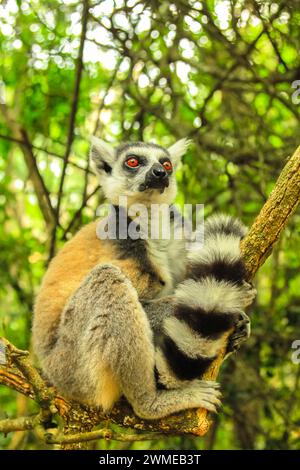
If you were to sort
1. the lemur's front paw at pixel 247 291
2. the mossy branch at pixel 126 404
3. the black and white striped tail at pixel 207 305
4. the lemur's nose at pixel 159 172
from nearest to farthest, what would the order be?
the mossy branch at pixel 126 404
the black and white striped tail at pixel 207 305
the lemur's front paw at pixel 247 291
the lemur's nose at pixel 159 172

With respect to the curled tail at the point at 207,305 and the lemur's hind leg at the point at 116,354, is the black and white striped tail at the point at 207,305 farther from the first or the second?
the lemur's hind leg at the point at 116,354

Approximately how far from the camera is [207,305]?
138 inches

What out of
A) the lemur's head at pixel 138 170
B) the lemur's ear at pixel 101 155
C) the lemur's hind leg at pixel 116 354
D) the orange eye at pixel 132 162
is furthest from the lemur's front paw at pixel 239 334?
the lemur's ear at pixel 101 155

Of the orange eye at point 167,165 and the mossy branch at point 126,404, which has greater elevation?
the orange eye at point 167,165

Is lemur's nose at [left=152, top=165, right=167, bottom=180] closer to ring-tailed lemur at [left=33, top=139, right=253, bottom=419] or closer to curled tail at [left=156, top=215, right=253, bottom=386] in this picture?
ring-tailed lemur at [left=33, top=139, right=253, bottom=419]

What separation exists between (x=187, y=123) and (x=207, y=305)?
12.9 ft

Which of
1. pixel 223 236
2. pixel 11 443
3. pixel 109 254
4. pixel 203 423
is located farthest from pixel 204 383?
pixel 11 443

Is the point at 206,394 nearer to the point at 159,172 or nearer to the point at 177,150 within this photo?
the point at 159,172

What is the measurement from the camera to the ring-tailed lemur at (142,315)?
3.55 m

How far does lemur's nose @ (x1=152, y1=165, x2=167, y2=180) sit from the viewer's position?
5.06m

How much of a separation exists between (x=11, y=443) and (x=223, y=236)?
11.0 ft

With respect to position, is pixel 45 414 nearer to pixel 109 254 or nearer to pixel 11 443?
pixel 109 254

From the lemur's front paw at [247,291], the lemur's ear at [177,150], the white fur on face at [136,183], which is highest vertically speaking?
the lemur's ear at [177,150]

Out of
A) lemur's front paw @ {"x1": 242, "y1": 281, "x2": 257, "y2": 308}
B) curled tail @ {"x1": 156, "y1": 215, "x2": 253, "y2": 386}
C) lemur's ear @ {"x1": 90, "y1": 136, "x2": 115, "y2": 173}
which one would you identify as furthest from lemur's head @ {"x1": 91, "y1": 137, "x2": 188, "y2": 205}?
lemur's front paw @ {"x1": 242, "y1": 281, "x2": 257, "y2": 308}
